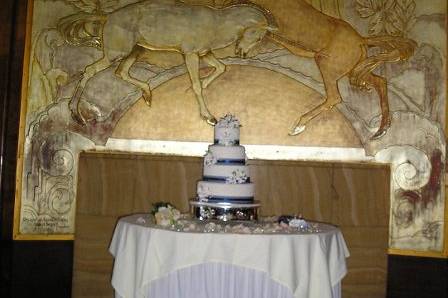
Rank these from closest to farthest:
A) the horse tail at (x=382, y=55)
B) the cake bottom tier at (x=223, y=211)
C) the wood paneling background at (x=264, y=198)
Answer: the cake bottom tier at (x=223, y=211)
the wood paneling background at (x=264, y=198)
the horse tail at (x=382, y=55)

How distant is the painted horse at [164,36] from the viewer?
522 cm

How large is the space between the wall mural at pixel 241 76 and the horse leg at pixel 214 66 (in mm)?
10

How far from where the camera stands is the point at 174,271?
347cm

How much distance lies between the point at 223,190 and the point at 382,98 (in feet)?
7.00

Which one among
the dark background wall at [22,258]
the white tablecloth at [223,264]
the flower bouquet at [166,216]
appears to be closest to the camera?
the white tablecloth at [223,264]

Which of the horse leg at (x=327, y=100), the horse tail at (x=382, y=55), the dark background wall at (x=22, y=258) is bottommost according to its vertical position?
the dark background wall at (x=22, y=258)

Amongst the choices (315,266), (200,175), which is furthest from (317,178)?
(315,266)

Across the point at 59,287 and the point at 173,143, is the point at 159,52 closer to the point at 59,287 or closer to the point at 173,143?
the point at 173,143

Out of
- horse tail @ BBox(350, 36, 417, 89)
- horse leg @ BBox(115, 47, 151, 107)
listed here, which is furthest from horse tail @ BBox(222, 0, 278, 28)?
horse leg @ BBox(115, 47, 151, 107)

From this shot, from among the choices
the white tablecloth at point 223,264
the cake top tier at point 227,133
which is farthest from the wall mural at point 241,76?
the white tablecloth at point 223,264

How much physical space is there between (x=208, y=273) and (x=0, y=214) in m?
2.40

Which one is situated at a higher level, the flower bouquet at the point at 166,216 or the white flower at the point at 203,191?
the white flower at the point at 203,191

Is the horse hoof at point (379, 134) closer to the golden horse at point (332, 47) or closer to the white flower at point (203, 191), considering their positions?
the golden horse at point (332, 47)

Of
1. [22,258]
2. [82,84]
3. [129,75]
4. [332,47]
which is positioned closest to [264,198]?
[332,47]
